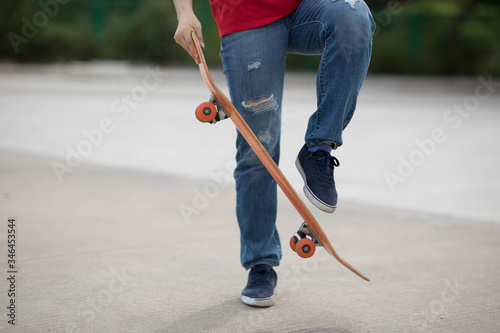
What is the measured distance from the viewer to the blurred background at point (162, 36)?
23156 millimetres

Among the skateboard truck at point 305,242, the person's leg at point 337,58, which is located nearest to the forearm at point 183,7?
the person's leg at point 337,58

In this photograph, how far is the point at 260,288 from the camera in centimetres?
293

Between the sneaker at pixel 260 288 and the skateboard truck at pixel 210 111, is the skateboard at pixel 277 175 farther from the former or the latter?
the sneaker at pixel 260 288

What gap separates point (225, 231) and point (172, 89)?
43.7ft

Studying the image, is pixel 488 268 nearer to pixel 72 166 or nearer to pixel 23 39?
pixel 72 166

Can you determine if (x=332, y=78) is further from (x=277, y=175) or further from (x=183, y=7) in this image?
(x=183, y=7)

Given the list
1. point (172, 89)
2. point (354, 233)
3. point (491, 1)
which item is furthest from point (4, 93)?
point (491, 1)

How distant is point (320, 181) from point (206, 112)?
55cm

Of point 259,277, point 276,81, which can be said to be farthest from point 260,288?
point 276,81

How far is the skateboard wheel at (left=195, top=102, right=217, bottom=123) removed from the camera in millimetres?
2742

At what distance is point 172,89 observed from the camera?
56.7 feet

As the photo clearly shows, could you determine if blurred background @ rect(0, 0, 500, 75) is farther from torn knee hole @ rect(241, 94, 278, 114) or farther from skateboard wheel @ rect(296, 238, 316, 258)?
skateboard wheel @ rect(296, 238, 316, 258)

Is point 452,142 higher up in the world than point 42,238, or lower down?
lower down

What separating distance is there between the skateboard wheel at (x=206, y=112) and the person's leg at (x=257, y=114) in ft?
0.60
